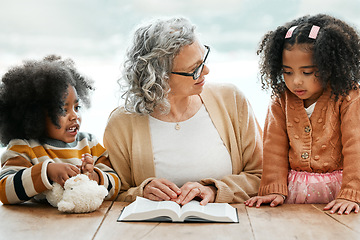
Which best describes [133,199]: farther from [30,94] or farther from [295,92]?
[295,92]

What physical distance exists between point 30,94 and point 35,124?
0.42ft

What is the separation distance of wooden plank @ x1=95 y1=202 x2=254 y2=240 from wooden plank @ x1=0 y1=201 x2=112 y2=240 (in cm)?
6

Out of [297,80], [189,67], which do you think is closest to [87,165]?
[189,67]

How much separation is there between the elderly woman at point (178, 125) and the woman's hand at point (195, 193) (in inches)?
2.5

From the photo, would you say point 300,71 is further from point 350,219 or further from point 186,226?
point 186,226

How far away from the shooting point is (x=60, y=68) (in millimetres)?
2184

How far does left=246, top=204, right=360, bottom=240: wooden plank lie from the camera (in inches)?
66.6

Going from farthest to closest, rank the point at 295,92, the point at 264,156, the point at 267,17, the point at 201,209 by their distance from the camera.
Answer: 1. the point at 267,17
2. the point at 264,156
3. the point at 295,92
4. the point at 201,209

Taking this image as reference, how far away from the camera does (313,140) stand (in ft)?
7.02

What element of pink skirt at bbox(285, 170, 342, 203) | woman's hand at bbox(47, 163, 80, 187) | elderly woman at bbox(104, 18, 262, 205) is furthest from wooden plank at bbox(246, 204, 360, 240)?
woman's hand at bbox(47, 163, 80, 187)

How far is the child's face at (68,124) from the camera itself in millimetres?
2170

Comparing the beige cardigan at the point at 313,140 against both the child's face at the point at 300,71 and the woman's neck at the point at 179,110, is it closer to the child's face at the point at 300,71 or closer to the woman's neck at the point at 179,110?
the child's face at the point at 300,71

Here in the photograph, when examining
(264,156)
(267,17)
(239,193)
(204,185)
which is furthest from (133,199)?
(267,17)

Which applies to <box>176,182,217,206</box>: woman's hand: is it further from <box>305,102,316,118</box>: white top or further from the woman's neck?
<box>305,102,316,118</box>: white top
